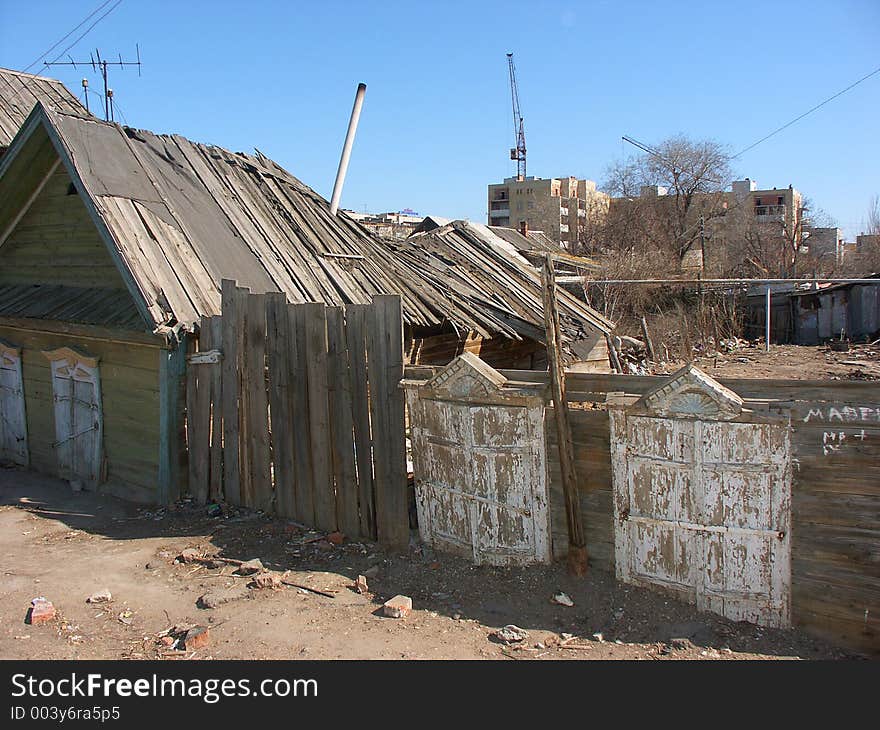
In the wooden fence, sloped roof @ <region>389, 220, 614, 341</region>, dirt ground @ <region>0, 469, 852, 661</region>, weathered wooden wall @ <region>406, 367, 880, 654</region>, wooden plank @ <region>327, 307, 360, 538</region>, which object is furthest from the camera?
sloped roof @ <region>389, 220, 614, 341</region>

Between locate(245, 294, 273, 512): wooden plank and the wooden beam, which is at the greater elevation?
the wooden beam

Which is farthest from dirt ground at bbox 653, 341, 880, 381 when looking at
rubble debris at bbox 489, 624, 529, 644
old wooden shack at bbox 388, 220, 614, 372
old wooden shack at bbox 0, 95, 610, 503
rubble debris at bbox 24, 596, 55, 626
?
rubble debris at bbox 24, 596, 55, 626

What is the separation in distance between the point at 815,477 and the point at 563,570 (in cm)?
192

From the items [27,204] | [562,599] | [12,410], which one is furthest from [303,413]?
[27,204]

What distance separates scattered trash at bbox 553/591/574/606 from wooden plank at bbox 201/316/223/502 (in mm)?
4216

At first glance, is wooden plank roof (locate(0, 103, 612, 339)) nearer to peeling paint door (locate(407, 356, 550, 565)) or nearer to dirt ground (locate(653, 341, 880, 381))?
peeling paint door (locate(407, 356, 550, 565))

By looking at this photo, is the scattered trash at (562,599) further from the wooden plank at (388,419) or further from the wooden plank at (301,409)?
the wooden plank at (301,409)

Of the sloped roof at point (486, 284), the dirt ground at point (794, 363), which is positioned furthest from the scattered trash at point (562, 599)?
the dirt ground at point (794, 363)

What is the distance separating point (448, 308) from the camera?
34.8 feet

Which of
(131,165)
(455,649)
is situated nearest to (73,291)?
(131,165)

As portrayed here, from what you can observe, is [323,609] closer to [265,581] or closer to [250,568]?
[265,581]

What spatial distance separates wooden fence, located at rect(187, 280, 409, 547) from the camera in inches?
240

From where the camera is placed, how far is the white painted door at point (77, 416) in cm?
901

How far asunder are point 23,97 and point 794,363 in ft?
67.3
